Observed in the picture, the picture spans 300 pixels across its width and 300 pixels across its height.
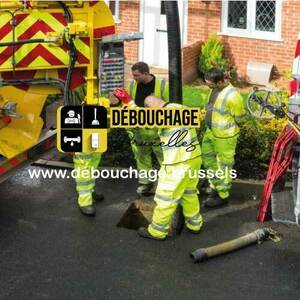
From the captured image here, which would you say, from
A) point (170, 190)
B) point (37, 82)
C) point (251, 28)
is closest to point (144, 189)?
point (170, 190)

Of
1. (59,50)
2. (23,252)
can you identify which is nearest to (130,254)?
(23,252)

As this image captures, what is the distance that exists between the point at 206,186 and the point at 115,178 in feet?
3.55

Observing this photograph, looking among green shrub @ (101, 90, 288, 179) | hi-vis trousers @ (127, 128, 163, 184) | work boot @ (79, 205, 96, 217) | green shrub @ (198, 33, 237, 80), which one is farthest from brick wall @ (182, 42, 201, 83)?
work boot @ (79, 205, 96, 217)

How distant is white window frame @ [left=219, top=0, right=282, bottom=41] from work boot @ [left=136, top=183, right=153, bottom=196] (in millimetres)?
5397

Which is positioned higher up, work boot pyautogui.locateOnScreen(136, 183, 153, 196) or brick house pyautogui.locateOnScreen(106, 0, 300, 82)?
brick house pyautogui.locateOnScreen(106, 0, 300, 82)

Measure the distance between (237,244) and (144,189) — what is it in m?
1.62

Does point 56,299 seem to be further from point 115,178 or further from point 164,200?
point 115,178

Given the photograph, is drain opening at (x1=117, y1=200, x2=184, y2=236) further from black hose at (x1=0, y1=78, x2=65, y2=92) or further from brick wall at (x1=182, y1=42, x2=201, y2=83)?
brick wall at (x1=182, y1=42, x2=201, y2=83)

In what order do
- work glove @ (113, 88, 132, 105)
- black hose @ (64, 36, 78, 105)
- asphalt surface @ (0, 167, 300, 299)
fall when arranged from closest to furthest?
asphalt surface @ (0, 167, 300, 299) < black hose @ (64, 36, 78, 105) < work glove @ (113, 88, 132, 105)

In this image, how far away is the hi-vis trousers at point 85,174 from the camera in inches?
250

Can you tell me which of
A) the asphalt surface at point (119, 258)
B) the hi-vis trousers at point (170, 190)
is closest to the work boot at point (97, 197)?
the asphalt surface at point (119, 258)

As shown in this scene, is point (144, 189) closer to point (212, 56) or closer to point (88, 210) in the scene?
point (88, 210)

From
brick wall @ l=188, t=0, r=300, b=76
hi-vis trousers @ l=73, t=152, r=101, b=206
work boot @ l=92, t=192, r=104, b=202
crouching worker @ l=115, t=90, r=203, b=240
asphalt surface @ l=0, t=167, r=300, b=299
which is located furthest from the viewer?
brick wall @ l=188, t=0, r=300, b=76

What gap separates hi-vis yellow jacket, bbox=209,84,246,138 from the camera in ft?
21.4
